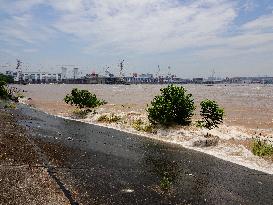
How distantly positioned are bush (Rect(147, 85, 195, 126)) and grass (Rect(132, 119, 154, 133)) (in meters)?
0.65

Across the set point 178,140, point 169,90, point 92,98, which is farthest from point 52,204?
point 92,98

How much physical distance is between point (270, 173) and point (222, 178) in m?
3.13

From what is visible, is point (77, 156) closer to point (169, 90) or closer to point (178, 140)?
point (178, 140)

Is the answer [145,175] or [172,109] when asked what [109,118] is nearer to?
[172,109]

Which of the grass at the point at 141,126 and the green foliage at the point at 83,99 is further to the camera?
the green foliage at the point at 83,99

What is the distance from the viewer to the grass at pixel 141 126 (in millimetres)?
31538

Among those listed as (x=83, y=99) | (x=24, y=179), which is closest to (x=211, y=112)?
(x=24, y=179)

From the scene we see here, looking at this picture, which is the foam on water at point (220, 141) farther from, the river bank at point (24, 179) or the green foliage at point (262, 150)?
the river bank at point (24, 179)

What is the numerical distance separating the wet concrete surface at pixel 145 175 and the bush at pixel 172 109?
5.13 meters

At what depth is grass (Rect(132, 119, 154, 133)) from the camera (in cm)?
3154

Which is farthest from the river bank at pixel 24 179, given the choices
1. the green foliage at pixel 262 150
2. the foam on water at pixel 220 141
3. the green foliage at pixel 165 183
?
the green foliage at pixel 262 150

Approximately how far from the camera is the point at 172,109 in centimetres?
3127

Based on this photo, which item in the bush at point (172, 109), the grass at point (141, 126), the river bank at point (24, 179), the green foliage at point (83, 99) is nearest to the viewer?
the river bank at point (24, 179)

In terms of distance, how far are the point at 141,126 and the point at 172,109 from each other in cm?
354
